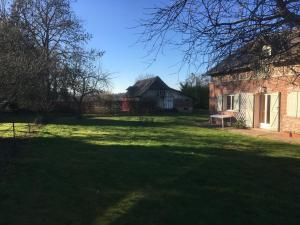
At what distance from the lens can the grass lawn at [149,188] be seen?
523 centimetres

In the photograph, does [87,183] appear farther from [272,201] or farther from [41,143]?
[41,143]

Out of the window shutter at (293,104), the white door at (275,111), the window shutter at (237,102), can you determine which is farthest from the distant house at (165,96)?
the window shutter at (293,104)

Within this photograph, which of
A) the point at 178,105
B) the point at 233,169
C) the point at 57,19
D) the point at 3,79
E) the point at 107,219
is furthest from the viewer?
the point at 178,105

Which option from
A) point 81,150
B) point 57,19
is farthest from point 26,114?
point 81,150

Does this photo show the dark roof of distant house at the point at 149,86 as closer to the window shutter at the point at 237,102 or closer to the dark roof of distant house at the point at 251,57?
the window shutter at the point at 237,102

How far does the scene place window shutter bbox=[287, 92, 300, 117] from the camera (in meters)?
18.0

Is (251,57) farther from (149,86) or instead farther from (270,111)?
(149,86)

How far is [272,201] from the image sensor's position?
607 centimetres

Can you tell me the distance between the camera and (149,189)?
671cm

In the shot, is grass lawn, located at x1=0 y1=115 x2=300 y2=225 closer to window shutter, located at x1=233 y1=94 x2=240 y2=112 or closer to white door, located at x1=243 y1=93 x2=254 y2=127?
white door, located at x1=243 y1=93 x2=254 y2=127

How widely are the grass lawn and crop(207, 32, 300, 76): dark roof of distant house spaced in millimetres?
2262

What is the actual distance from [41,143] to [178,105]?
131 feet

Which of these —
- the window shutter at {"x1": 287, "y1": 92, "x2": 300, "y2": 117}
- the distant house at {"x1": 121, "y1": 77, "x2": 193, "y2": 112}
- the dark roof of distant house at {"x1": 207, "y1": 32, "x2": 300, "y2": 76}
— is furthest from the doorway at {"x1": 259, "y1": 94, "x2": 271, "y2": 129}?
the distant house at {"x1": 121, "y1": 77, "x2": 193, "y2": 112}

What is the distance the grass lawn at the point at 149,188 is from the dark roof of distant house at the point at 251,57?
89.0 inches
